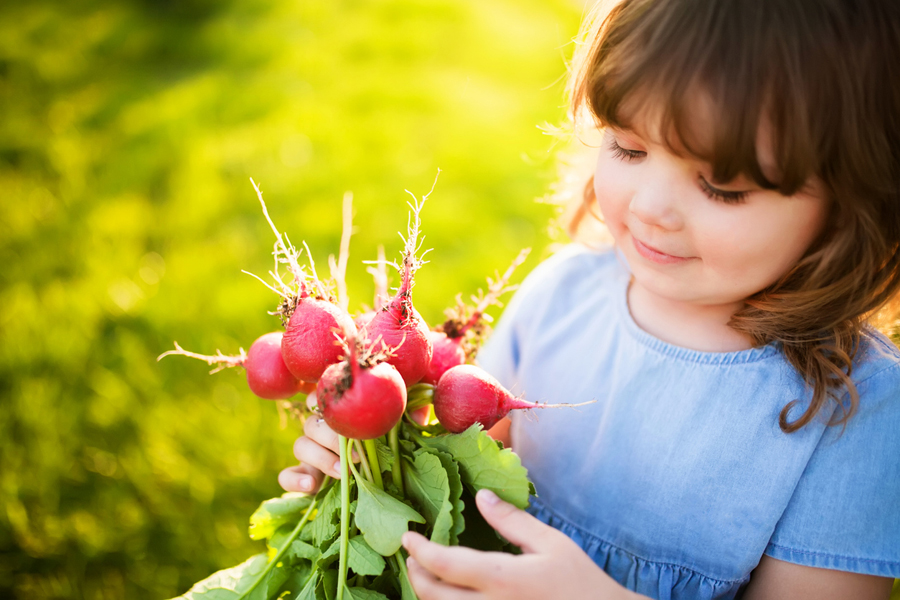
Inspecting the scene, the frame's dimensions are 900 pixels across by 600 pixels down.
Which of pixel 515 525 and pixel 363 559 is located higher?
pixel 515 525

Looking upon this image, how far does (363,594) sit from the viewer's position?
106 cm

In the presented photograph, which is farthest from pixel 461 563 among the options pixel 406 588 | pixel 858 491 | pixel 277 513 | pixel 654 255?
pixel 858 491

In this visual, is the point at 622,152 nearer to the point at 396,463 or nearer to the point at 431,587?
the point at 396,463

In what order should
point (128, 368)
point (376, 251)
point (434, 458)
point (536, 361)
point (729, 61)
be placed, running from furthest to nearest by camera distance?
point (376, 251), point (128, 368), point (536, 361), point (434, 458), point (729, 61)

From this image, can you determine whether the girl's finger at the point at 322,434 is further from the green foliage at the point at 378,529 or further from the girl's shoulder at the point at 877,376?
the girl's shoulder at the point at 877,376

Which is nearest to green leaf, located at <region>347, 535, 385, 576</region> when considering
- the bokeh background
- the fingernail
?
the fingernail

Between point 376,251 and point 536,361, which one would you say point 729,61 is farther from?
point 376,251

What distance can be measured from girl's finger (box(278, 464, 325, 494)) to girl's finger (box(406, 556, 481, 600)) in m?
0.33

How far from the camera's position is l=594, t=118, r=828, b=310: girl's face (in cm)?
102

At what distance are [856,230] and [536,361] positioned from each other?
0.73 metres

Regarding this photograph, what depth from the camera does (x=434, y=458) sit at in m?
1.04

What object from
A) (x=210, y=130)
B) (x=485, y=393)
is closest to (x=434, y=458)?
(x=485, y=393)

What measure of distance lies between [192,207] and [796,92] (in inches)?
112

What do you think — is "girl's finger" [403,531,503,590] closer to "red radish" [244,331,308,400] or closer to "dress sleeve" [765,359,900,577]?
"red radish" [244,331,308,400]
